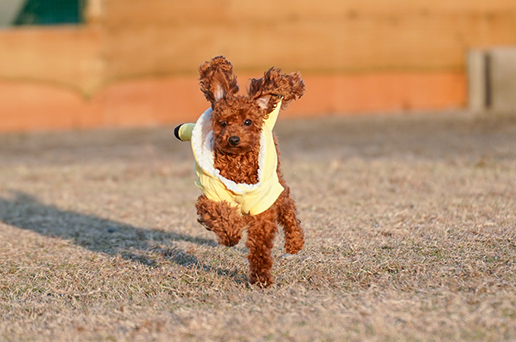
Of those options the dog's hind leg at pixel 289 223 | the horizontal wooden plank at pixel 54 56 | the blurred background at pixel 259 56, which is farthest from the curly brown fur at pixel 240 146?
the horizontal wooden plank at pixel 54 56

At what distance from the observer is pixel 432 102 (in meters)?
17.7

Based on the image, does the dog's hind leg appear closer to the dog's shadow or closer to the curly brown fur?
the curly brown fur

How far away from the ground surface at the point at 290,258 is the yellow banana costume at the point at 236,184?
1.91 feet

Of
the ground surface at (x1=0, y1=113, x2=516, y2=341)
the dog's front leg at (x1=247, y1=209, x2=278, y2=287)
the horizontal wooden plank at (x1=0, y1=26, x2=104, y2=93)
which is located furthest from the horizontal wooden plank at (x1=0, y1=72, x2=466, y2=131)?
the dog's front leg at (x1=247, y1=209, x2=278, y2=287)

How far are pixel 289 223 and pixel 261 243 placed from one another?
1.38 ft

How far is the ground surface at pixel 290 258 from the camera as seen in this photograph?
4.20 metres

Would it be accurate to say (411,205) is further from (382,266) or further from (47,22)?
(47,22)

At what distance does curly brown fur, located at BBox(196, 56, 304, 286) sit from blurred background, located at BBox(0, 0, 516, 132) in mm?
12628

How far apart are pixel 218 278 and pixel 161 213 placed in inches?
122

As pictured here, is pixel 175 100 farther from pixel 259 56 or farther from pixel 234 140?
pixel 234 140

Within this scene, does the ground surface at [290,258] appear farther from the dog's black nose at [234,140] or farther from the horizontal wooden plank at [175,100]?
the horizontal wooden plank at [175,100]

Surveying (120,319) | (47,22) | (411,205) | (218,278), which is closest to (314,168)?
(411,205)

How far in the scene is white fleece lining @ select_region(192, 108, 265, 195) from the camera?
4.82m

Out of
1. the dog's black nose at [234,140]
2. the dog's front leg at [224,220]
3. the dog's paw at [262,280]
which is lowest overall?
the dog's paw at [262,280]
